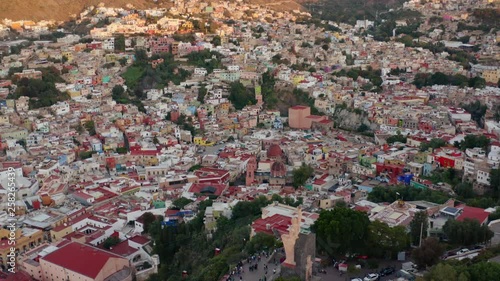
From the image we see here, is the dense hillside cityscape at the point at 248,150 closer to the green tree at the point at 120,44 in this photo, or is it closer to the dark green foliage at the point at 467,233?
the dark green foliage at the point at 467,233

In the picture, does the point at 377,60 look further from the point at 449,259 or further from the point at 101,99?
the point at 449,259

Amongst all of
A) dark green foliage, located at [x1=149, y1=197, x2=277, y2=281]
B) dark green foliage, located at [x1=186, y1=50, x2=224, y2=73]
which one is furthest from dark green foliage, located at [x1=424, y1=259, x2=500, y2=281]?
dark green foliage, located at [x1=186, y1=50, x2=224, y2=73]

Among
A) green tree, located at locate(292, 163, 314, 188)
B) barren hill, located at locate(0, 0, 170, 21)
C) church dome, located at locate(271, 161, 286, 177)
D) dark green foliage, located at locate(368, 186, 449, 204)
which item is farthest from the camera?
barren hill, located at locate(0, 0, 170, 21)

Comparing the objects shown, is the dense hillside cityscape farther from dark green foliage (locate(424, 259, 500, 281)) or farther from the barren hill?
the barren hill

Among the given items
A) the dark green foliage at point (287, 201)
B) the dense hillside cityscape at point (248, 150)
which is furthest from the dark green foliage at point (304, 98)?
the dark green foliage at point (287, 201)

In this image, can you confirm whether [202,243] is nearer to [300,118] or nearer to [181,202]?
[181,202]
